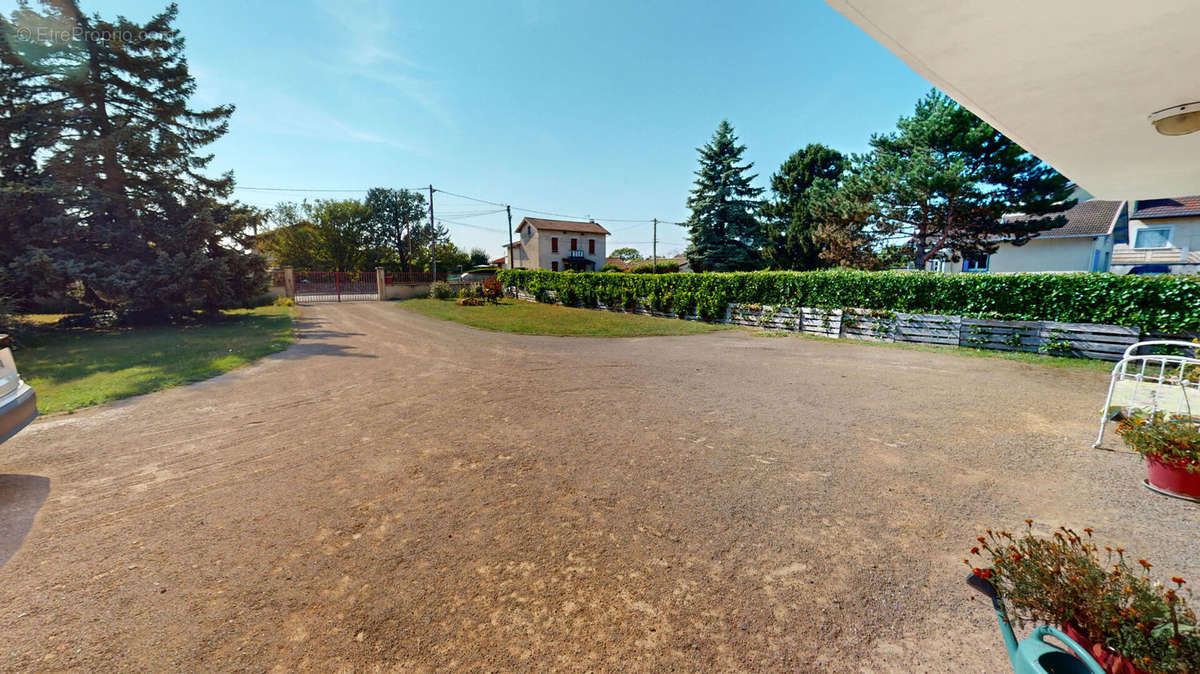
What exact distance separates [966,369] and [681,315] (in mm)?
9900

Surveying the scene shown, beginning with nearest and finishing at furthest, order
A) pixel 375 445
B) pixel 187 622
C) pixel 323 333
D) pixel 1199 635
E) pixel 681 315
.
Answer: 1. pixel 1199 635
2. pixel 187 622
3. pixel 375 445
4. pixel 323 333
5. pixel 681 315

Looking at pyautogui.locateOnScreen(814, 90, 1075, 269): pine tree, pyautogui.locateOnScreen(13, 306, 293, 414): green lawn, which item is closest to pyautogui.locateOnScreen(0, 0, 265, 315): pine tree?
pyautogui.locateOnScreen(13, 306, 293, 414): green lawn

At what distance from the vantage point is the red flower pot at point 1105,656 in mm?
1244

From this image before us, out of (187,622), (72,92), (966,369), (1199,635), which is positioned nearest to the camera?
(1199,635)

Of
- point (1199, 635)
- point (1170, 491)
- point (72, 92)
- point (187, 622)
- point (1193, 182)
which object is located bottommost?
point (187, 622)

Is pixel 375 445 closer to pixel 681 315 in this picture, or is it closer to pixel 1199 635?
pixel 1199 635

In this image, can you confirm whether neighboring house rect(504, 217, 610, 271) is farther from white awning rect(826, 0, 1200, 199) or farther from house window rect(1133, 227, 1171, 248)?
white awning rect(826, 0, 1200, 199)

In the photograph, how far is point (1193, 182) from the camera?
19.7 ft

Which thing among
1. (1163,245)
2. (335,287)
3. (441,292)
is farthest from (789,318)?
(335,287)

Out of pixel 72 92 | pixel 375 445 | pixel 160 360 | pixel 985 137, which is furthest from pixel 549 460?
pixel 985 137

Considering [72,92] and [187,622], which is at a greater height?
[72,92]

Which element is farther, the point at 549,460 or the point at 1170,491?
the point at 549,460

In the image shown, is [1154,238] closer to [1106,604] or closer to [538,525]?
[1106,604]

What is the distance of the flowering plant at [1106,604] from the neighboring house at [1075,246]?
83.6 ft
